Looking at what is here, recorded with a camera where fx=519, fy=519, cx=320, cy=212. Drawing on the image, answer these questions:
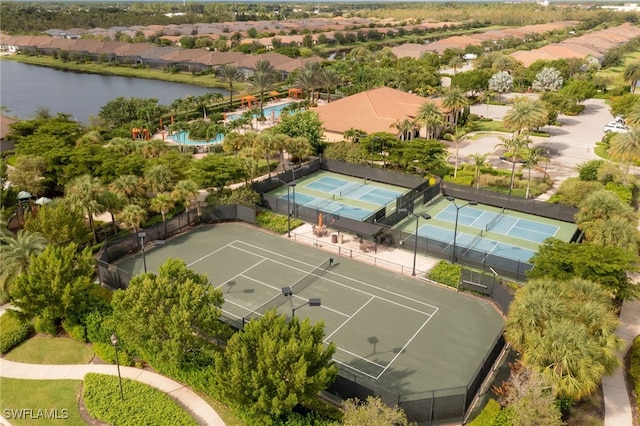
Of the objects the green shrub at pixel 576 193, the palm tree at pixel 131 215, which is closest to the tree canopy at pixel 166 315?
the palm tree at pixel 131 215

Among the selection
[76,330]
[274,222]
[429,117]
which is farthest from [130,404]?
[429,117]

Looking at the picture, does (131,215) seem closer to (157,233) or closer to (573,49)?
(157,233)

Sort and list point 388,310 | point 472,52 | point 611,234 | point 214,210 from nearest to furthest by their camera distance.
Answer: point 388,310
point 611,234
point 214,210
point 472,52

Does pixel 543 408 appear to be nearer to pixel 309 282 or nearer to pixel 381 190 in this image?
pixel 309 282

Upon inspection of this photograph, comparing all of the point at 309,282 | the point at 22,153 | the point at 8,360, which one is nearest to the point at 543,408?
the point at 309,282

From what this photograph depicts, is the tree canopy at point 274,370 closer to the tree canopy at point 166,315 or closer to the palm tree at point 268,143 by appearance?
the tree canopy at point 166,315
